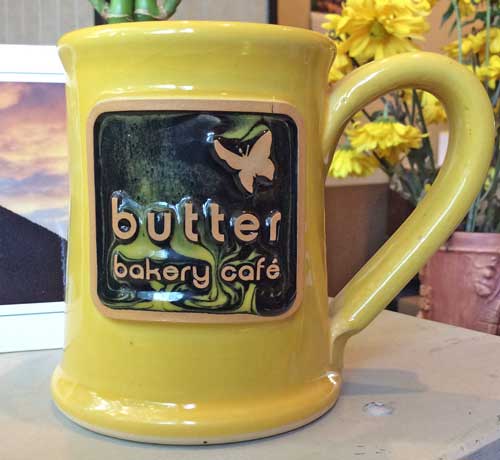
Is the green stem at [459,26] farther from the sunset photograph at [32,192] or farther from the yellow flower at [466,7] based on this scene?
the sunset photograph at [32,192]

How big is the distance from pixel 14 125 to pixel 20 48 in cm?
6

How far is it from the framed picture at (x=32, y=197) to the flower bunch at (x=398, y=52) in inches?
11.0

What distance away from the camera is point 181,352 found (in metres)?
0.31

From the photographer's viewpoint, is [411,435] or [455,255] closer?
[411,435]

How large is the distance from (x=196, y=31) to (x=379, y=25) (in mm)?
339

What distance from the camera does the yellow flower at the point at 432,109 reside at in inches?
27.0

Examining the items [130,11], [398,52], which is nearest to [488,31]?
[398,52]

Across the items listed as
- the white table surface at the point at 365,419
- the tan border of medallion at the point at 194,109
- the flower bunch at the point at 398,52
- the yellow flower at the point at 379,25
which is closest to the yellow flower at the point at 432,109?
the flower bunch at the point at 398,52

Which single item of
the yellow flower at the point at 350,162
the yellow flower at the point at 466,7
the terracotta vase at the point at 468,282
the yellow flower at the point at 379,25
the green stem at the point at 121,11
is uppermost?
the yellow flower at the point at 466,7

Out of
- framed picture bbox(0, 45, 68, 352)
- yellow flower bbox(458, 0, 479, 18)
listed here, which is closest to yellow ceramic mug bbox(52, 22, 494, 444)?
framed picture bbox(0, 45, 68, 352)

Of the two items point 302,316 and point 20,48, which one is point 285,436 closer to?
point 302,316

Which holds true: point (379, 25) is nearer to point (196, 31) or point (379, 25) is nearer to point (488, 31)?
point (488, 31)

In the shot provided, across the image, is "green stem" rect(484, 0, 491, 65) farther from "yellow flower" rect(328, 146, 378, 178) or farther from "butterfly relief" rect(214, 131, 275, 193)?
"butterfly relief" rect(214, 131, 275, 193)

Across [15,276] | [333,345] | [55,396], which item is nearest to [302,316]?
[333,345]
